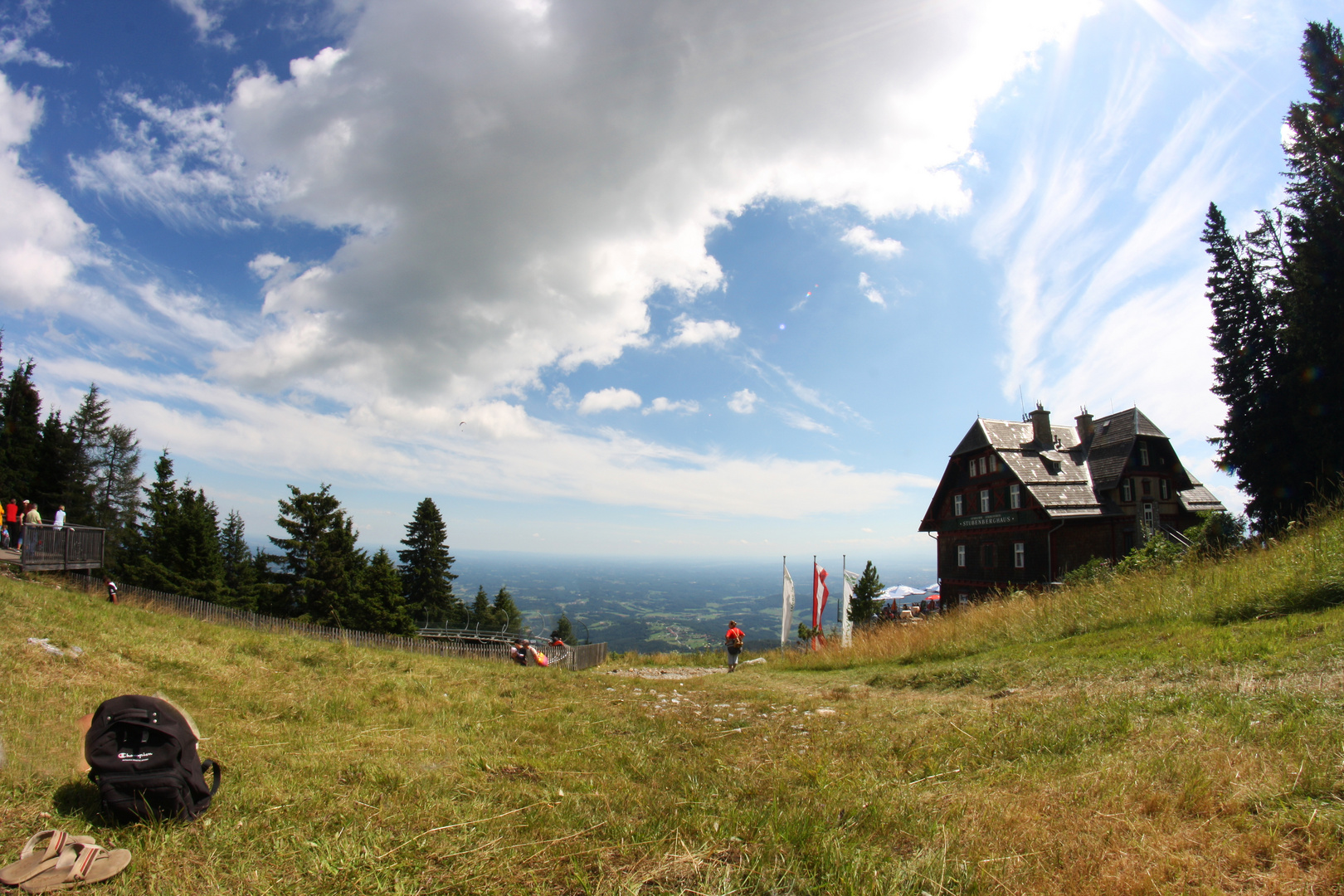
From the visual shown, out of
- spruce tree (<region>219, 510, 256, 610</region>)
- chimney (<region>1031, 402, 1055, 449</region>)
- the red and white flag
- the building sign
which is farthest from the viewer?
spruce tree (<region>219, 510, 256, 610</region>)

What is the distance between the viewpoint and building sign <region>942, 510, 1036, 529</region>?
30.0 metres

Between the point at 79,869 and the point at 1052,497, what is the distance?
34993 millimetres

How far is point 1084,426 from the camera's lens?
34469 mm

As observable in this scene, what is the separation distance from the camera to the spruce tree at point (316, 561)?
148ft

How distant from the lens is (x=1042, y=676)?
7.28 m

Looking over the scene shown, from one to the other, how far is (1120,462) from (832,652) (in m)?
24.9

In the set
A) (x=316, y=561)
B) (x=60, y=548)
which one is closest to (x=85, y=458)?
(x=316, y=561)

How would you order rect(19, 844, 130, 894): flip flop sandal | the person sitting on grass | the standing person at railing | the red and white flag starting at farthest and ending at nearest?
the red and white flag, the standing person at railing, the person sitting on grass, rect(19, 844, 130, 894): flip flop sandal

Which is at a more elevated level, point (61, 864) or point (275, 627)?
point (61, 864)

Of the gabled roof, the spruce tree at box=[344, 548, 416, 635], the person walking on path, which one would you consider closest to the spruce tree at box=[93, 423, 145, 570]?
the spruce tree at box=[344, 548, 416, 635]

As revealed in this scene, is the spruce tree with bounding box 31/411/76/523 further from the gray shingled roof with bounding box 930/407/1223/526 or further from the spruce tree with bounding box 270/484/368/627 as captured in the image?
the gray shingled roof with bounding box 930/407/1223/526

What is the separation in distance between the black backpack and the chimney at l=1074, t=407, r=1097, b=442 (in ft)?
135

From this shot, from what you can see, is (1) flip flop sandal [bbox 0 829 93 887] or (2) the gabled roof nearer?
(1) flip flop sandal [bbox 0 829 93 887]

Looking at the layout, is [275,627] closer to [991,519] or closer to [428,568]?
[991,519]
